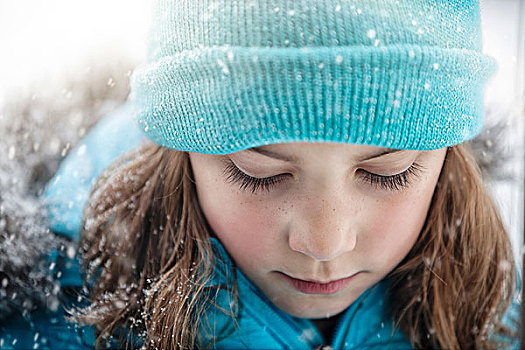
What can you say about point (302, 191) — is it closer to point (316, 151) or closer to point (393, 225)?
point (316, 151)

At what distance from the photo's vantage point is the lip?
0.77m

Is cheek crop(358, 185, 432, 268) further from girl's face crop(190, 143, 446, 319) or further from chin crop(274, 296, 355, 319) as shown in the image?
chin crop(274, 296, 355, 319)

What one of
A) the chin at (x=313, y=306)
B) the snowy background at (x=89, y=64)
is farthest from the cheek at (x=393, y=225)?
the snowy background at (x=89, y=64)

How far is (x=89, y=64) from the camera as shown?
116 centimetres

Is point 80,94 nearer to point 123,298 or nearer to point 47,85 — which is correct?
point 47,85

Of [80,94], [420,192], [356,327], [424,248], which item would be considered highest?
[80,94]

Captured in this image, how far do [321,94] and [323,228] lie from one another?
182 millimetres

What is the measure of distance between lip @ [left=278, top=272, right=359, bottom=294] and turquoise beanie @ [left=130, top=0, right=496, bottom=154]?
0.84 feet

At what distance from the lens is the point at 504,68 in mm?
1009

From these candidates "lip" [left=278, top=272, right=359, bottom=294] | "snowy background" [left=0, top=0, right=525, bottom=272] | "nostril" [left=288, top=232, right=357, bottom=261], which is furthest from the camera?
"snowy background" [left=0, top=0, right=525, bottom=272]

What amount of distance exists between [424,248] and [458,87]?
1.33 feet

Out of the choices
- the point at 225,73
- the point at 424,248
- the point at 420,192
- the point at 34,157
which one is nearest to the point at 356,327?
the point at 424,248

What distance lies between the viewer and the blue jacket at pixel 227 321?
2.81 feet

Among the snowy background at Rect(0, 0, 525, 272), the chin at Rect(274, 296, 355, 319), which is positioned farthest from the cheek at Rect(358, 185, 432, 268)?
the snowy background at Rect(0, 0, 525, 272)
